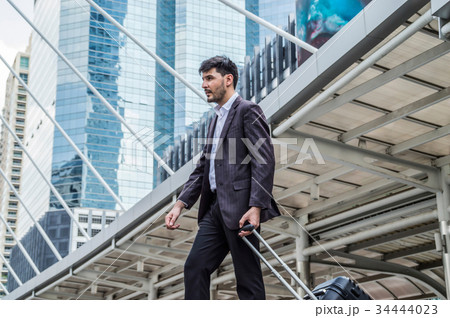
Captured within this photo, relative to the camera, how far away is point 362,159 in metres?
10.3

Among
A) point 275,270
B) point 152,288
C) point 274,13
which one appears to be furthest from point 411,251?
point 275,270

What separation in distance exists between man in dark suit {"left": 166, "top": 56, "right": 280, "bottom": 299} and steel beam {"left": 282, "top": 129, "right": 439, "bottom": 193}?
5661 mm

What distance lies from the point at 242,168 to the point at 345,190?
9521 mm

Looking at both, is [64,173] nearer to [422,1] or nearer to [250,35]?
[250,35]

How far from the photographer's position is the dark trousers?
3.36 metres

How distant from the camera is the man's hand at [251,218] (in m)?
3.29

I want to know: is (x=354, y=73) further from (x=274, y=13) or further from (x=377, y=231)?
(x=377, y=231)

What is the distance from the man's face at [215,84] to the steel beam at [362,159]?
5651 mm

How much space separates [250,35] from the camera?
909cm

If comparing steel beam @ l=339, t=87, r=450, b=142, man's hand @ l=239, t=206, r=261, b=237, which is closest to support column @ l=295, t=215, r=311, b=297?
steel beam @ l=339, t=87, r=450, b=142

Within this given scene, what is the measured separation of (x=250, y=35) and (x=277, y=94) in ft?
3.22

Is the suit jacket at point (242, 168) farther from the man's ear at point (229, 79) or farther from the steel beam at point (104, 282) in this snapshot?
the steel beam at point (104, 282)

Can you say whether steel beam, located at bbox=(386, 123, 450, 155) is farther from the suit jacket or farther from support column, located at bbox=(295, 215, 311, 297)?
the suit jacket
